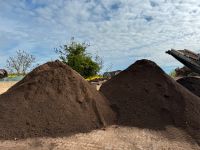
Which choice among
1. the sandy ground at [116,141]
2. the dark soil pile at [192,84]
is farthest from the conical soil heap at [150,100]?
the dark soil pile at [192,84]

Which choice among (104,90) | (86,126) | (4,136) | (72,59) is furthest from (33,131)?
(72,59)

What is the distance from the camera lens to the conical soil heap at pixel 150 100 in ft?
24.0

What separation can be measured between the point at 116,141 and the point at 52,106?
4.47 feet

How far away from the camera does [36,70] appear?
7980 mm

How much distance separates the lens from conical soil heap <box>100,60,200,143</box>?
7309mm

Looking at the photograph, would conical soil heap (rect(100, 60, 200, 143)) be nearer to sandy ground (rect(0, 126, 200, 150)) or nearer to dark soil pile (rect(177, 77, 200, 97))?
sandy ground (rect(0, 126, 200, 150))

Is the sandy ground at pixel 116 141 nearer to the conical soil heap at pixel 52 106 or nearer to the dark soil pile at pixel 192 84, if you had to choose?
the conical soil heap at pixel 52 106

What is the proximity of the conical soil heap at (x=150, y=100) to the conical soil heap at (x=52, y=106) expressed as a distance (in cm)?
38

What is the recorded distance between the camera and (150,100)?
7.78 meters

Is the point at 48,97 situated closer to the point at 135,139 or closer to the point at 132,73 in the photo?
the point at 135,139

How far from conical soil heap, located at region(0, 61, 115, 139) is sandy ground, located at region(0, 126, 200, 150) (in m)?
0.27

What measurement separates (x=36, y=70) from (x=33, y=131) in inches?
73.8

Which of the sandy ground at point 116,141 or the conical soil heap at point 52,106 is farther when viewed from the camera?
the conical soil heap at point 52,106

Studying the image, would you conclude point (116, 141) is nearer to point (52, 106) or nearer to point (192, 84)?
point (52, 106)
